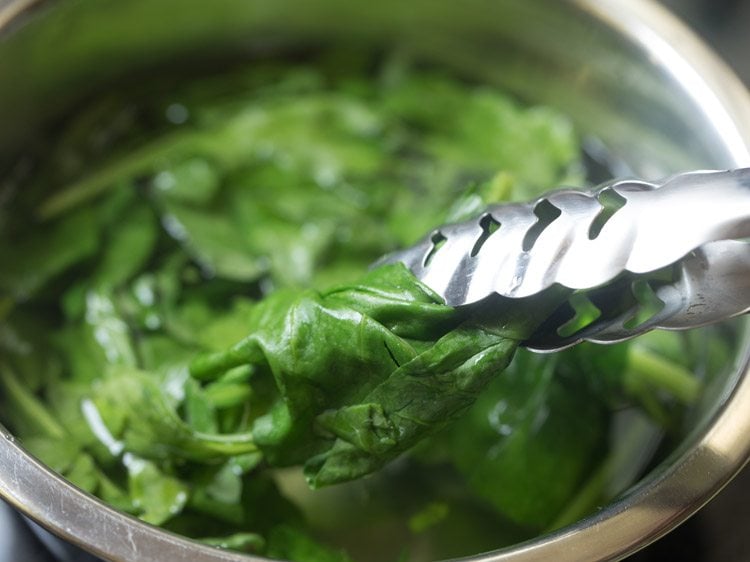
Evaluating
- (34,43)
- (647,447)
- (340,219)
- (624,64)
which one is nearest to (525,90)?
(624,64)

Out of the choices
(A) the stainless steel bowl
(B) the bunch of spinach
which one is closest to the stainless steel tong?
(B) the bunch of spinach

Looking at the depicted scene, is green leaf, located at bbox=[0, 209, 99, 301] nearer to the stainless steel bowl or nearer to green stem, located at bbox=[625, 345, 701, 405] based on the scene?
the stainless steel bowl

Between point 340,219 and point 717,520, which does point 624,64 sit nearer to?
point 340,219

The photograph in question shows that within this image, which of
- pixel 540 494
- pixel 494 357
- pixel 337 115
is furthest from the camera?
pixel 337 115

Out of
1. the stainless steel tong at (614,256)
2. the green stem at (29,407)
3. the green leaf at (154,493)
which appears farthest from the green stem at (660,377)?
the green stem at (29,407)

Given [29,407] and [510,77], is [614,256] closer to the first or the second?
[29,407]

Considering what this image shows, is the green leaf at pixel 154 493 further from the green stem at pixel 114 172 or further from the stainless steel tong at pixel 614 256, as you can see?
the green stem at pixel 114 172

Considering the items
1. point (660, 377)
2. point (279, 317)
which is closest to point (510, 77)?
point (660, 377)
